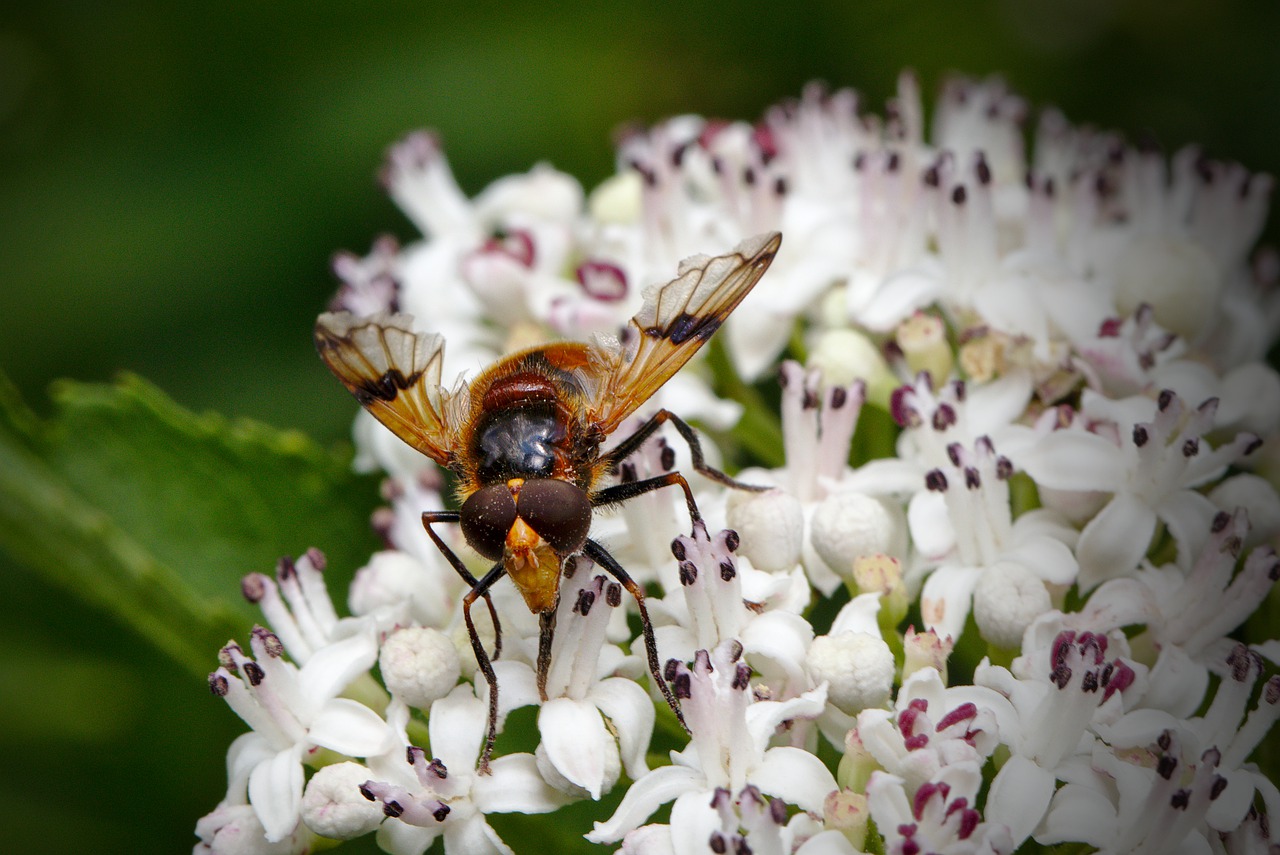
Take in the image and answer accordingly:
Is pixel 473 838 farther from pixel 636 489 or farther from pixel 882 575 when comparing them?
pixel 882 575

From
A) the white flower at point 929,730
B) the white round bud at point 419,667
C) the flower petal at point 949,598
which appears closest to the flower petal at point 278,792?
the white round bud at point 419,667

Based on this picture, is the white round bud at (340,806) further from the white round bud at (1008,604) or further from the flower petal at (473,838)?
the white round bud at (1008,604)

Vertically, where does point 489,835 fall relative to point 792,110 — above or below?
below

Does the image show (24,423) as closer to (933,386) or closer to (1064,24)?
(933,386)

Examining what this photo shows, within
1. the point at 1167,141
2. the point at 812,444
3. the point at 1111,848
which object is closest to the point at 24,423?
the point at 812,444

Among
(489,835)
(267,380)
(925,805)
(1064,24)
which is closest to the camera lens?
(925,805)

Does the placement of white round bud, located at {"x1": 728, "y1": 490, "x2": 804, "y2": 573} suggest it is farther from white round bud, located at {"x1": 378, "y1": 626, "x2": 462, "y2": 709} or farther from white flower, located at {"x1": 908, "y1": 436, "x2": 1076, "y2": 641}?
white round bud, located at {"x1": 378, "y1": 626, "x2": 462, "y2": 709}

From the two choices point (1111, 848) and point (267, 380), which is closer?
point (1111, 848)
